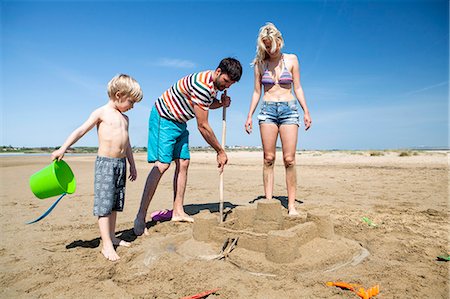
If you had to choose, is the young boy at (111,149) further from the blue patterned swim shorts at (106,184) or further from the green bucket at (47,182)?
the green bucket at (47,182)

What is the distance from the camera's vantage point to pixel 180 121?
400 cm

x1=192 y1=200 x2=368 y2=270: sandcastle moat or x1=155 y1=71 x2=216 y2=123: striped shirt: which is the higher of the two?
x1=155 y1=71 x2=216 y2=123: striped shirt

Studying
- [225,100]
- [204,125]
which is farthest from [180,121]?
[225,100]

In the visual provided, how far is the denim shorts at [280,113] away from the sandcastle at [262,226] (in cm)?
126

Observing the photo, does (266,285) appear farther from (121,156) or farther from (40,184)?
(40,184)

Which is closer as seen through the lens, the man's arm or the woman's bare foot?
the man's arm

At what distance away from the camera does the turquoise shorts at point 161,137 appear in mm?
3912

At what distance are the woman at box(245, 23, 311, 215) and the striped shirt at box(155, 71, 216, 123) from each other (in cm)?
84

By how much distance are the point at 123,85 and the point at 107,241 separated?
5.45 feet

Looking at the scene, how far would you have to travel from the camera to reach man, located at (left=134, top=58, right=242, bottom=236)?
143 inches

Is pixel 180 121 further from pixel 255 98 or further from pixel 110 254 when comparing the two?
pixel 110 254

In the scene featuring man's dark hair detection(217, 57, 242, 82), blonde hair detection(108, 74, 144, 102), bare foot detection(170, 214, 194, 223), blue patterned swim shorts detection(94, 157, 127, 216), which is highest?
man's dark hair detection(217, 57, 242, 82)

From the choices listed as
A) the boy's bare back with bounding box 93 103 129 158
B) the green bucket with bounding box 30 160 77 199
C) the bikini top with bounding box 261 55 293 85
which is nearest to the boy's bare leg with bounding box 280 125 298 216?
the bikini top with bounding box 261 55 293 85

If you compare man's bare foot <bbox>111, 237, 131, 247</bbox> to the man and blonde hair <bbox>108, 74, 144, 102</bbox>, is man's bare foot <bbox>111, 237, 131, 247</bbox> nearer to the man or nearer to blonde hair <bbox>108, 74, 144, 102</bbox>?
the man
